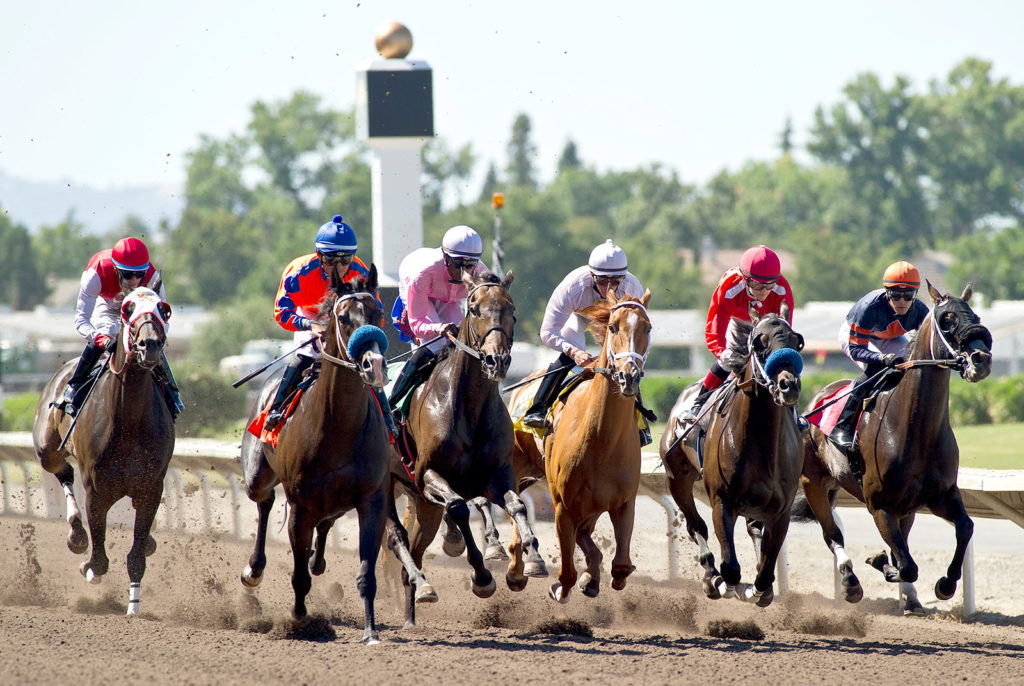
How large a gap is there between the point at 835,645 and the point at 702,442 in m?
1.49

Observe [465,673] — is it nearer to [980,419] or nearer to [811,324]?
[980,419]

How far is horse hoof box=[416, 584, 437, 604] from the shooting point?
698cm

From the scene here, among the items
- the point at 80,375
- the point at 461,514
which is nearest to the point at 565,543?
the point at 461,514

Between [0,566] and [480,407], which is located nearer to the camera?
[480,407]

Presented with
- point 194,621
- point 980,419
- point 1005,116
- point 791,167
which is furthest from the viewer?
point 791,167

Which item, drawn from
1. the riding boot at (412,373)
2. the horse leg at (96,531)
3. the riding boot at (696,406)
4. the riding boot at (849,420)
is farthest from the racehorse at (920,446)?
the horse leg at (96,531)

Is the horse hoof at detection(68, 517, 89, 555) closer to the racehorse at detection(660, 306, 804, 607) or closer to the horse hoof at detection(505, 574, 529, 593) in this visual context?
the horse hoof at detection(505, 574, 529, 593)

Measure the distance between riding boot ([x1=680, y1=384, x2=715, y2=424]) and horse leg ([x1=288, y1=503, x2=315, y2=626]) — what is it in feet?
8.43

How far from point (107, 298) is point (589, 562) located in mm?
3561

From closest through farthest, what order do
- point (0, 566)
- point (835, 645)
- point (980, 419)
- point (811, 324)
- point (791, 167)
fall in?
point (835, 645)
point (0, 566)
point (980, 419)
point (811, 324)
point (791, 167)

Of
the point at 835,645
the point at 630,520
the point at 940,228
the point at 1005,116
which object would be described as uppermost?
the point at 1005,116

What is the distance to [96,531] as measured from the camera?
783 cm

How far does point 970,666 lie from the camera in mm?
6324

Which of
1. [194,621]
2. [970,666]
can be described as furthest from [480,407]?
[970,666]
